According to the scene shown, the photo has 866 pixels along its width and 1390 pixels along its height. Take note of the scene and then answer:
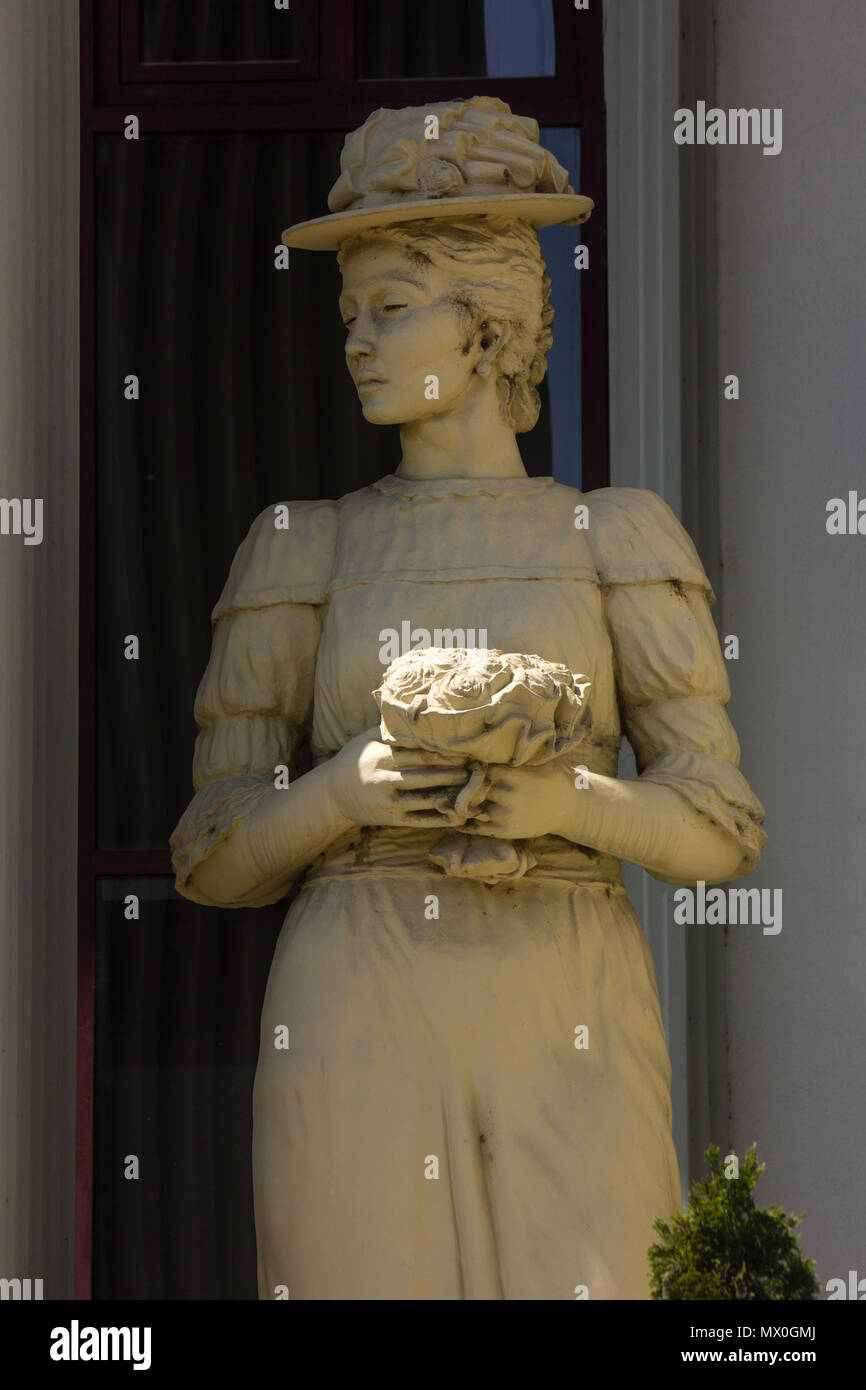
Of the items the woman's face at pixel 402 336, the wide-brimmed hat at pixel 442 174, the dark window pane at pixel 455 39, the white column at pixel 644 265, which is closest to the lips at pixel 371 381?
the woman's face at pixel 402 336

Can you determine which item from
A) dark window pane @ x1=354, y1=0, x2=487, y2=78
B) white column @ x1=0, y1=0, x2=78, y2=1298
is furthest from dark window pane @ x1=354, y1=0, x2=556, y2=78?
white column @ x1=0, y1=0, x2=78, y2=1298

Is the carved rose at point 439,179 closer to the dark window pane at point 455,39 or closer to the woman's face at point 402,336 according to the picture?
the woman's face at point 402,336

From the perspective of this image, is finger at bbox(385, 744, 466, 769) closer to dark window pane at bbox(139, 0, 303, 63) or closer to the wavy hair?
the wavy hair

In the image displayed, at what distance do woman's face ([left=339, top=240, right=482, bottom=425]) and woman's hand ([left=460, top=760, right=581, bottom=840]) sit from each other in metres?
0.78

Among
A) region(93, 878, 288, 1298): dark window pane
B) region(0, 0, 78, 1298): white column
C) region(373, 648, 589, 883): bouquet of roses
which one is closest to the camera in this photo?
region(373, 648, 589, 883): bouquet of roses

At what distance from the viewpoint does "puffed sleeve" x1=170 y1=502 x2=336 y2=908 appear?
5.68m

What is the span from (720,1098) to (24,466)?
84.3 inches

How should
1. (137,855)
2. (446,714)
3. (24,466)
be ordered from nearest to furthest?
(446,714) → (24,466) → (137,855)

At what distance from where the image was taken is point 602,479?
711cm

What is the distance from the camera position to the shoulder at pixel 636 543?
562 cm

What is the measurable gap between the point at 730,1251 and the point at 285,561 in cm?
167

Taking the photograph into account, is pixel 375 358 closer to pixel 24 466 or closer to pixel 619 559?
pixel 619 559

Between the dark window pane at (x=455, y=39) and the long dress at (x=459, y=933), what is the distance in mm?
1837
